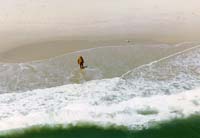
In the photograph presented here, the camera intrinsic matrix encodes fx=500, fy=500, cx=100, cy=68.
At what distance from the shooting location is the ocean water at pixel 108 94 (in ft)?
46.7

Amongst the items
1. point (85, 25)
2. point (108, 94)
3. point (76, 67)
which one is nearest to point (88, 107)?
point (108, 94)

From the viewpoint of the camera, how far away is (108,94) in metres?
15.5

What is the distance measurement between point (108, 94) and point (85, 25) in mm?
4313

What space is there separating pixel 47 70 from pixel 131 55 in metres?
2.94

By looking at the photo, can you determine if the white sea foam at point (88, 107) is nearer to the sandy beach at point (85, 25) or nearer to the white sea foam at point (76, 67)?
the white sea foam at point (76, 67)

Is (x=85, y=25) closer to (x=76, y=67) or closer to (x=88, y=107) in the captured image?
(x=76, y=67)

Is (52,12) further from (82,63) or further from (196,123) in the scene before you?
(196,123)

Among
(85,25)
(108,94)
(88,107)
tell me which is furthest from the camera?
(85,25)

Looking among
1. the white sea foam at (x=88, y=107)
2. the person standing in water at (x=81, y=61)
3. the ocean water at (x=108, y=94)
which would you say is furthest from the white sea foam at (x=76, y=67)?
the white sea foam at (x=88, y=107)

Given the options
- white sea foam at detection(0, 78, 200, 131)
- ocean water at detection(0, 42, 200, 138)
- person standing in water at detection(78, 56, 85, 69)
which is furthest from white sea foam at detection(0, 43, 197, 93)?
white sea foam at detection(0, 78, 200, 131)

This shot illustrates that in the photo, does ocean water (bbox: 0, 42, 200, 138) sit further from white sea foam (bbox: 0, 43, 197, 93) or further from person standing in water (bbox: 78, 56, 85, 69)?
person standing in water (bbox: 78, 56, 85, 69)

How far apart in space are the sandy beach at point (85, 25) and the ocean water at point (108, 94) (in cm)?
62

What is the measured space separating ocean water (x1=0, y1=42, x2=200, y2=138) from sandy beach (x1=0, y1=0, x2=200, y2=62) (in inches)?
24.5

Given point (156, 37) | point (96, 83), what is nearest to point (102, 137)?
point (96, 83)
